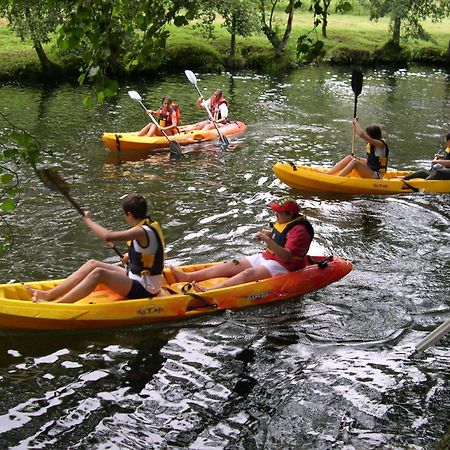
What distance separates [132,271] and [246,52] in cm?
2434

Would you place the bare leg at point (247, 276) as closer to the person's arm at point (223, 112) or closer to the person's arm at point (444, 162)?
the person's arm at point (444, 162)

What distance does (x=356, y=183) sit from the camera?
12.1 m

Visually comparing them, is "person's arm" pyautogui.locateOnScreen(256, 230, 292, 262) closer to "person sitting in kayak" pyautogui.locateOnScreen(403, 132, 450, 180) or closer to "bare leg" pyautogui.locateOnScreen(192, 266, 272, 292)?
"bare leg" pyautogui.locateOnScreen(192, 266, 272, 292)

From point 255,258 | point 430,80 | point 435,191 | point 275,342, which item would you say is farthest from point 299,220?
point 430,80

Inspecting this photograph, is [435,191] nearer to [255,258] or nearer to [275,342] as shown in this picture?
[255,258]

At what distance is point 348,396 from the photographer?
6.02m

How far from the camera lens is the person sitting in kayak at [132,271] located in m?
6.95

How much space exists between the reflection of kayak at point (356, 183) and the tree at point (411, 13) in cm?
1866

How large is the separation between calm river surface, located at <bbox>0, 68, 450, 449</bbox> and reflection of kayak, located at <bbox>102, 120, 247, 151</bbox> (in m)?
0.29

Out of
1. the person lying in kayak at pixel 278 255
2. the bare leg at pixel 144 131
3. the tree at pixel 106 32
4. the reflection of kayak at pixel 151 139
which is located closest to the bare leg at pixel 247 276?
the person lying in kayak at pixel 278 255

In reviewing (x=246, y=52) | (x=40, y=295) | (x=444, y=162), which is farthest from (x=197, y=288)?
(x=246, y=52)

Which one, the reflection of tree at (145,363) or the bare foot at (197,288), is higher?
the bare foot at (197,288)

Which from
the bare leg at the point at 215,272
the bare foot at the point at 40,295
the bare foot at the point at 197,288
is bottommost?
the bare foot at the point at 197,288

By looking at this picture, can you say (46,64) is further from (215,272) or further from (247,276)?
(247,276)
